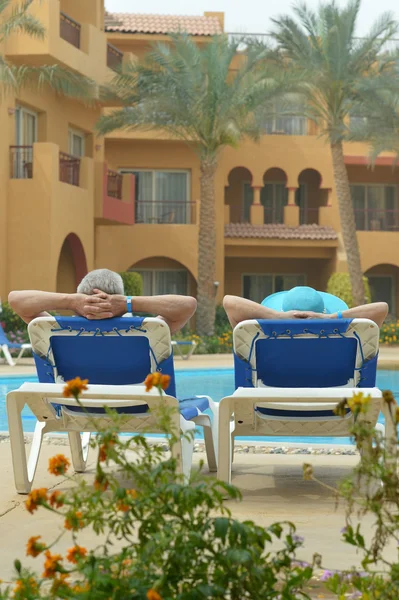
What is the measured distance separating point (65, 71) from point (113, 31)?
348 inches

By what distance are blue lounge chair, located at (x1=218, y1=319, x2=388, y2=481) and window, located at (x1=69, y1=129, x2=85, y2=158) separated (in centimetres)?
2135

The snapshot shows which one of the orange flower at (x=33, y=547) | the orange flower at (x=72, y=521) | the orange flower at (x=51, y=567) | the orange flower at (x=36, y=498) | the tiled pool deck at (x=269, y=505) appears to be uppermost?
the orange flower at (x=36, y=498)

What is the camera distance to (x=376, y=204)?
112 ft

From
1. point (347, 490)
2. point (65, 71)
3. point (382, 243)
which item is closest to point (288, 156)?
point (382, 243)

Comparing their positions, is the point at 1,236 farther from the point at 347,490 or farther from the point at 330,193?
the point at 347,490

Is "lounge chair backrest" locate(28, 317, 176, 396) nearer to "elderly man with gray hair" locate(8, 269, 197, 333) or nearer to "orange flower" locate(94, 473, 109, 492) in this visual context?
"elderly man with gray hair" locate(8, 269, 197, 333)

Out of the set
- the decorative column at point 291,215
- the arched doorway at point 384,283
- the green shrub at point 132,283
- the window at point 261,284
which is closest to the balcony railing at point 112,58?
the green shrub at point 132,283

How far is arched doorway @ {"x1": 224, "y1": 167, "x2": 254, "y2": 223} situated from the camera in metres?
33.0

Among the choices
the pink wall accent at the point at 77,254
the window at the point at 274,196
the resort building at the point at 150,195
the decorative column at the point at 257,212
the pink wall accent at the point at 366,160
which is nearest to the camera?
the resort building at the point at 150,195

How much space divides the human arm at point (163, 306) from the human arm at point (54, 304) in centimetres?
5

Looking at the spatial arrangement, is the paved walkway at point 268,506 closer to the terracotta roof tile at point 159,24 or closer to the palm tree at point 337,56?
the palm tree at point 337,56

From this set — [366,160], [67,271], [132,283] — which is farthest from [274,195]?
[67,271]

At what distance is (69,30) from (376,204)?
14.2m

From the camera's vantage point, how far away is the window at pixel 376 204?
3331 cm
